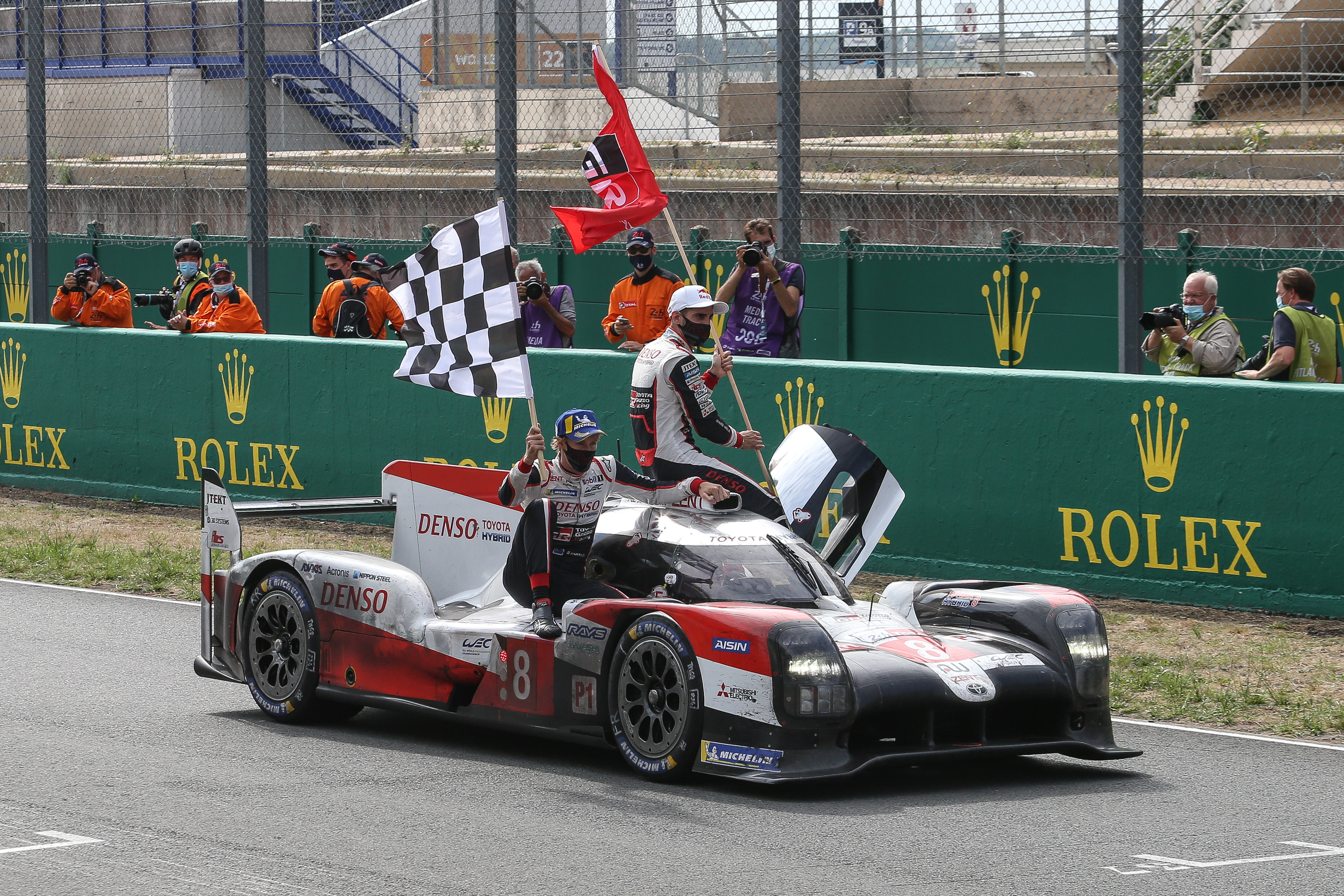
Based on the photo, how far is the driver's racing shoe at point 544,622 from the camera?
7445mm

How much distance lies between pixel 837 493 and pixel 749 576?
1.66m

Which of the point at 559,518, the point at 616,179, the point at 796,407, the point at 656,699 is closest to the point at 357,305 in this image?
the point at 616,179

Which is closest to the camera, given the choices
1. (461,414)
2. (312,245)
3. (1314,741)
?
(1314,741)

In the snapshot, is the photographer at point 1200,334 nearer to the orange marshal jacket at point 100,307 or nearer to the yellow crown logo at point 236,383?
the yellow crown logo at point 236,383

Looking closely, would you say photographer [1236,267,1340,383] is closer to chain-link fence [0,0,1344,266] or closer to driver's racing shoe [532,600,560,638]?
chain-link fence [0,0,1344,266]

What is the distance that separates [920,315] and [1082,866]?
373 inches

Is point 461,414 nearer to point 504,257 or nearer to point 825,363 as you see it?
point 825,363

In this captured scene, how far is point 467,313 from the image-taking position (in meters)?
8.86

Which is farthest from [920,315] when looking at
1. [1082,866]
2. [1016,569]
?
[1082,866]

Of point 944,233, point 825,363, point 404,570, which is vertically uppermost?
point 944,233

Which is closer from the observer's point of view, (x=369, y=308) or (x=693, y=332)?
(x=693, y=332)

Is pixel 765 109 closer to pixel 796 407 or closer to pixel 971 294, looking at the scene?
pixel 971 294

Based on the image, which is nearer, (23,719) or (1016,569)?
(23,719)

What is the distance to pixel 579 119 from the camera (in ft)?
52.8
